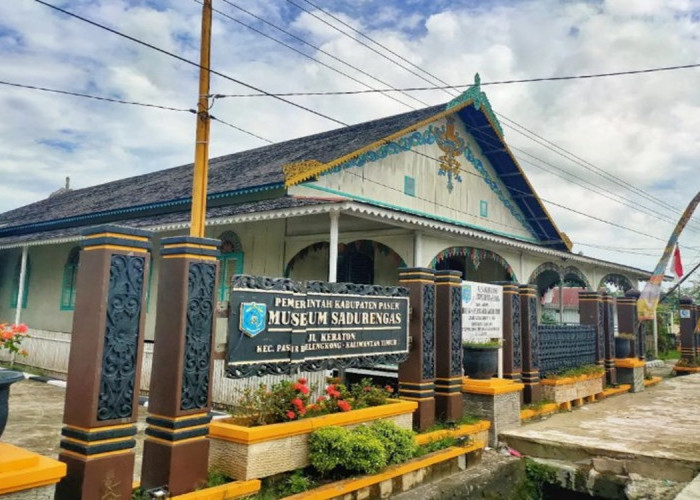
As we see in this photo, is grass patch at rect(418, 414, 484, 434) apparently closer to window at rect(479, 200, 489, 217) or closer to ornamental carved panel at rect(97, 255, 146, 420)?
ornamental carved panel at rect(97, 255, 146, 420)

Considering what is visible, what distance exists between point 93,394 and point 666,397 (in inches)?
507

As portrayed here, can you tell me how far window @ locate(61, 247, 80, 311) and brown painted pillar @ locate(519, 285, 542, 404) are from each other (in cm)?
1335

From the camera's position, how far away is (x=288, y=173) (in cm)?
1167

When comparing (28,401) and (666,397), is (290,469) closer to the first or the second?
(28,401)

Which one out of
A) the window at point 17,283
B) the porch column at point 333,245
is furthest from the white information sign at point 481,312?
the window at point 17,283

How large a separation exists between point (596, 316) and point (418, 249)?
16.7ft

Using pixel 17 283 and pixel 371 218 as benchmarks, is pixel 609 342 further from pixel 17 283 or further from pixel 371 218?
A: pixel 17 283

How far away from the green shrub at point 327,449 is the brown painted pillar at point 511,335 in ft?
15.5

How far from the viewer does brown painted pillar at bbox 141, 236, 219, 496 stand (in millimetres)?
4590

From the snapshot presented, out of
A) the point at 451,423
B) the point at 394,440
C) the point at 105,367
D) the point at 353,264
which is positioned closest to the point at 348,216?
the point at 353,264

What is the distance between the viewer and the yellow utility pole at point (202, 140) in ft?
31.3

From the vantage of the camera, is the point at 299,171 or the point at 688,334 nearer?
the point at 299,171

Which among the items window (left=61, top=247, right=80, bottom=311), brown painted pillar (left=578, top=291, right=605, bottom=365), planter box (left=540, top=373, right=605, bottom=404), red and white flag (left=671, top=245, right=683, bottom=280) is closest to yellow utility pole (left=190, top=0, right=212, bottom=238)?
planter box (left=540, top=373, right=605, bottom=404)

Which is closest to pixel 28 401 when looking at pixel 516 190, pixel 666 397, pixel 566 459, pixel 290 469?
pixel 290 469
